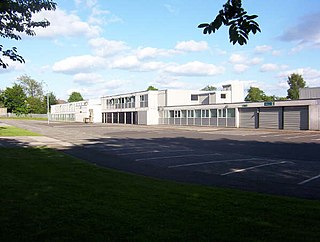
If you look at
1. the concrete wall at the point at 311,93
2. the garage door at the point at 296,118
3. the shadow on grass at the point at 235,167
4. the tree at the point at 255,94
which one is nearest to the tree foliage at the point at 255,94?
the tree at the point at 255,94

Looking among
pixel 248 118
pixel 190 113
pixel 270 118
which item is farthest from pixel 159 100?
pixel 270 118

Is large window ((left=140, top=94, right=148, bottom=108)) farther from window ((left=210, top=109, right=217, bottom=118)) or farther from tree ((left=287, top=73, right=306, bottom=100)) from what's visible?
tree ((left=287, top=73, right=306, bottom=100))

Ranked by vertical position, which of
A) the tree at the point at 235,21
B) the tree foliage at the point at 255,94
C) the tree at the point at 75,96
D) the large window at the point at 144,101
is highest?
the tree at the point at 75,96

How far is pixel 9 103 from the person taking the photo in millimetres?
82125

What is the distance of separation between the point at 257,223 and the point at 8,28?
537 cm

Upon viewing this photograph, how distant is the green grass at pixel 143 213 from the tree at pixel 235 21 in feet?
8.07

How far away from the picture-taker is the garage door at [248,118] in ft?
134

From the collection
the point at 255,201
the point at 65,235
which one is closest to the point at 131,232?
the point at 65,235

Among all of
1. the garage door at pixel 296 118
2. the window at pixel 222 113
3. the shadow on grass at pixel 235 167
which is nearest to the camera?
the shadow on grass at pixel 235 167

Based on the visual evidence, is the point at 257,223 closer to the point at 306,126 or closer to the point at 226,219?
the point at 226,219

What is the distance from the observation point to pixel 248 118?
4188 centimetres

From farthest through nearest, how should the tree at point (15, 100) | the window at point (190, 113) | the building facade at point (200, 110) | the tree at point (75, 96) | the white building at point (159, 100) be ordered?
the tree at point (75, 96), the tree at point (15, 100), the white building at point (159, 100), the window at point (190, 113), the building facade at point (200, 110)

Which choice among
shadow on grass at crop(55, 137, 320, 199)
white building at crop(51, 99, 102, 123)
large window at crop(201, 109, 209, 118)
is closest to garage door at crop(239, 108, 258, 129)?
large window at crop(201, 109, 209, 118)

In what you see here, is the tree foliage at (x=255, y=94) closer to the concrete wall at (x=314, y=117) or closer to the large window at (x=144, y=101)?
the large window at (x=144, y=101)
